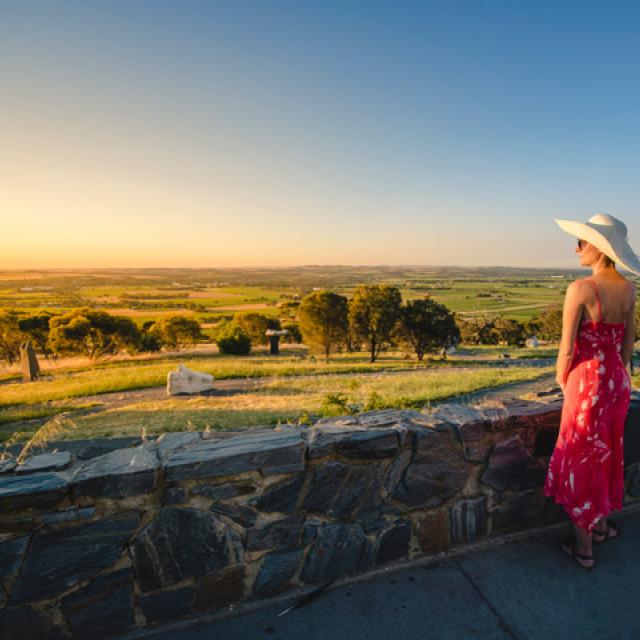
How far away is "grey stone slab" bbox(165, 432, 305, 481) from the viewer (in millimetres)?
1915

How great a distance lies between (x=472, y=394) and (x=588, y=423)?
12.5 metres

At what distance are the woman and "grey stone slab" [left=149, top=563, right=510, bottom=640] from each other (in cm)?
86

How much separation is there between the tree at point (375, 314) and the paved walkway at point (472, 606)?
29.2m

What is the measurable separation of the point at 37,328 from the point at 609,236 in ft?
154

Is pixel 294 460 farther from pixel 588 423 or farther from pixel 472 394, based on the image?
pixel 472 394

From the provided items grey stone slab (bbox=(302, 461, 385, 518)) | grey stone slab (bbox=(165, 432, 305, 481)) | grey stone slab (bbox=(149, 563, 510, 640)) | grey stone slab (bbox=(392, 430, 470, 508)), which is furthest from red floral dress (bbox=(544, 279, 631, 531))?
grey stone slab (bbox=(165, 432, 305, 481))

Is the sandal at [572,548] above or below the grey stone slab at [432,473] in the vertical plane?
below

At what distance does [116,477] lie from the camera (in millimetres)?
1828

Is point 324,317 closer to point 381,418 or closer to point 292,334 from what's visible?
point 292,334

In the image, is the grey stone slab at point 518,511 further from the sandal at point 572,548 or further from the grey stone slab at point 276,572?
the grey stone slab at point 276,572

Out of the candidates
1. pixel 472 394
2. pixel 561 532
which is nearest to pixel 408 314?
pixel 472 394


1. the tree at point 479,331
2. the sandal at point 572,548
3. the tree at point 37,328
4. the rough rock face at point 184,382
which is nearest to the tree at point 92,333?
the tree at point 37,328

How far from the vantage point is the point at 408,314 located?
32156 mm

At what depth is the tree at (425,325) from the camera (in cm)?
3167
